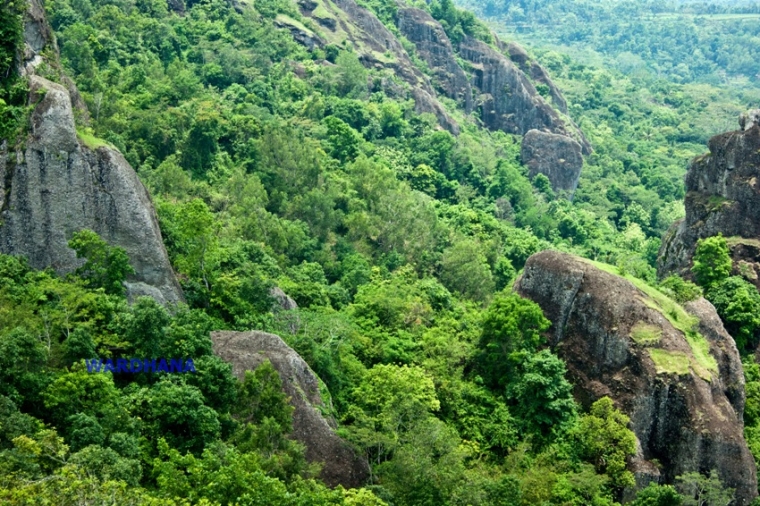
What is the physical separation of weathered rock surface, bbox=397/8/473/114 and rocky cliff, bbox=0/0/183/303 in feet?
291

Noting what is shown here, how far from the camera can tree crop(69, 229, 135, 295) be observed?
37.6 m

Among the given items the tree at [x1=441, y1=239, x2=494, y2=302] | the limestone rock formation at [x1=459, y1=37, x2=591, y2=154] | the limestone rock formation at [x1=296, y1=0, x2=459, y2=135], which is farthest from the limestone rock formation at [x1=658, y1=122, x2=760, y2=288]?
the limestone rock formation at [x1=459, y1=37, x2=591, y2=154]

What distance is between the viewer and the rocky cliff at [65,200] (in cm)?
3841

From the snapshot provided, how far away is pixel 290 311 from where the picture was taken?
145 ft

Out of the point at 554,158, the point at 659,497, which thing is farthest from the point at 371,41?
the point at 659,497

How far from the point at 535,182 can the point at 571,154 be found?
807cm

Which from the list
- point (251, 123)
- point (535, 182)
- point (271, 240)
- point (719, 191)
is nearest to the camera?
point (271, 240)

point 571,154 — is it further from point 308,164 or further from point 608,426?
point 608,426

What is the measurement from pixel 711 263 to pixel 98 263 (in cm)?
4055

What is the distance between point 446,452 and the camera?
118 ft

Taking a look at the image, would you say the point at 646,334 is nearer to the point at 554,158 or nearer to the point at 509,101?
the point at 554,158

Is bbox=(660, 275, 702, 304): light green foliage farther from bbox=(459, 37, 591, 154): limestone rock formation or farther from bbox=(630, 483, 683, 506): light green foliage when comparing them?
bbox=(459, 37, 591, 154): limestone rock formation

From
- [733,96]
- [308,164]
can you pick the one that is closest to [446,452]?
[308,164]

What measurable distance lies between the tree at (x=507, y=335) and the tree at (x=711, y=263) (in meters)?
17.4
